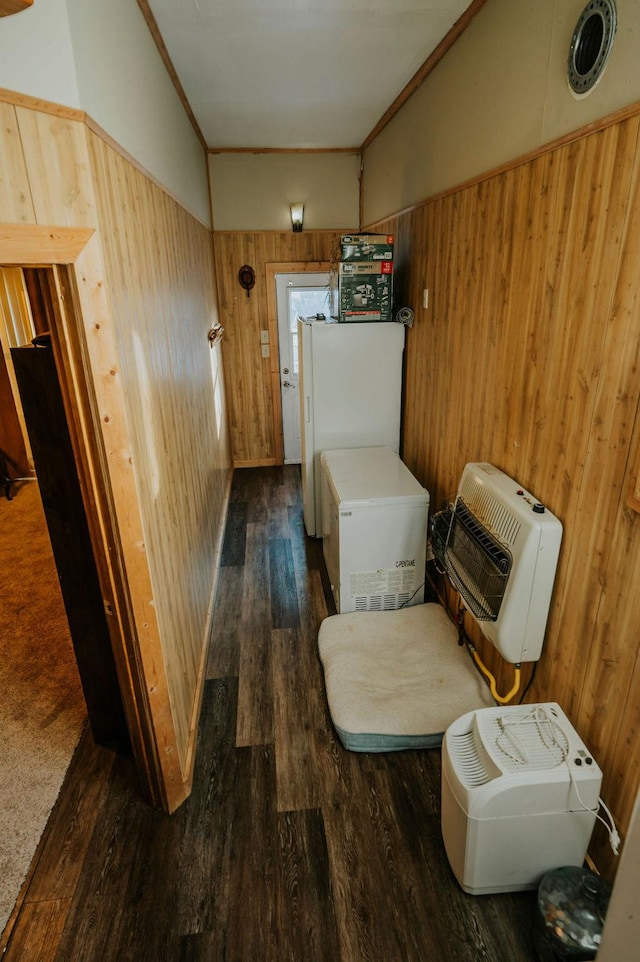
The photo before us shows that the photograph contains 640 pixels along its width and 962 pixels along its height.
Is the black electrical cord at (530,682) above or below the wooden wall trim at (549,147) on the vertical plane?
below

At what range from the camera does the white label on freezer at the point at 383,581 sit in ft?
9.95

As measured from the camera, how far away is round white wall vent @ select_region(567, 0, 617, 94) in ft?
4.81

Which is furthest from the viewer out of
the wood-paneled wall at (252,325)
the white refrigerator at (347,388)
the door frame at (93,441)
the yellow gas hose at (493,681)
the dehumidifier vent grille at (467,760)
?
the wood-paneled wall at (252,325)

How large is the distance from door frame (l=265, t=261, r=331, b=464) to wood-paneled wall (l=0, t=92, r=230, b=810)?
7.57ft

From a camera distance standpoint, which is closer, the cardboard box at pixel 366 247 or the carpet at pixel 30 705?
the carpet at pixel 30 705

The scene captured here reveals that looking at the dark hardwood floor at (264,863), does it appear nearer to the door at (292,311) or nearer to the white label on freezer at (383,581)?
the white label on freezer at (383,581)

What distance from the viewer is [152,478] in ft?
6.29

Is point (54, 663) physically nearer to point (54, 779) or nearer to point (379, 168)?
point (54, 779)

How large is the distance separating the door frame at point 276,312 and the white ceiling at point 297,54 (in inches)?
50.7

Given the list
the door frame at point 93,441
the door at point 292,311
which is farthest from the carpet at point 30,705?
the door at point 292,311

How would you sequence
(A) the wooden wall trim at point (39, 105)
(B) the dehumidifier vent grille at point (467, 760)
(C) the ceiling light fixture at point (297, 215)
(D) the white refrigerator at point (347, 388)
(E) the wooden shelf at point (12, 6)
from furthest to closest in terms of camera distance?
(C) the ceiling light fixture at point (297, 215) < (D) the white refrigerator at point (347, 388) < (B) the dehumidifier vent grille at point (467, 760) < (A) the wooden wall trim at point (39, 105) < (E) the wooden shelf at point (12, 6)

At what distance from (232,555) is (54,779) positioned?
1912 millimetres

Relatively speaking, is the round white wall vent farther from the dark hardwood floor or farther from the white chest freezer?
the dark hardwood floor

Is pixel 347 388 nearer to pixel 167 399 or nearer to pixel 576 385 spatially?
pixel 167 399
